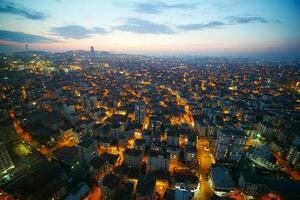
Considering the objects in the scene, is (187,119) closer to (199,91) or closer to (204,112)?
(204,112)

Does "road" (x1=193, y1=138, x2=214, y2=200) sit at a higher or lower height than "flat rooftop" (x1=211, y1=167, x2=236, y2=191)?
lower

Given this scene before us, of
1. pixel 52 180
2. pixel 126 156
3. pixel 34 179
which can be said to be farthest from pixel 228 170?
pixel 34 179

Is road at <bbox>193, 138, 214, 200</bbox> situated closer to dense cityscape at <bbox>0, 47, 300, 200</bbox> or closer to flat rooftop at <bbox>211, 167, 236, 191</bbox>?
dense cityscape at <bbox>0, 47, 300, 200</bbox>

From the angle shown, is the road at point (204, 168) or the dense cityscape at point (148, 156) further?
the road at point (204, 168)

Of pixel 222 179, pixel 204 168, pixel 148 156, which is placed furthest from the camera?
pixel 204 168

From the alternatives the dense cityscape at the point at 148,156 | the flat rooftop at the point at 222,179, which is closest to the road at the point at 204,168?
the dense cityscape at the point at 148,156

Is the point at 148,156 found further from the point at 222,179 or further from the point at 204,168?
the point at 222,179

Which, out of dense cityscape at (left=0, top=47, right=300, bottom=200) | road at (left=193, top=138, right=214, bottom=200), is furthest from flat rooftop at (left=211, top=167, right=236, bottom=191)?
road at (left=193, top=138, right=214, bottom=200)

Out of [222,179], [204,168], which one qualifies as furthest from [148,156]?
[222,179]

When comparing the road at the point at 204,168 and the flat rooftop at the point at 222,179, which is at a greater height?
the flat rooftop at the point at 222,179

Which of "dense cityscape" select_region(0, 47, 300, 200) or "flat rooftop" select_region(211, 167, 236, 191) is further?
"flat rooftop" select_region(211, 167, 236, 191)

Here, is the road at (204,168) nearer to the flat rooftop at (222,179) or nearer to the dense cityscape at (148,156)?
the dense cityscape at (148,156)
